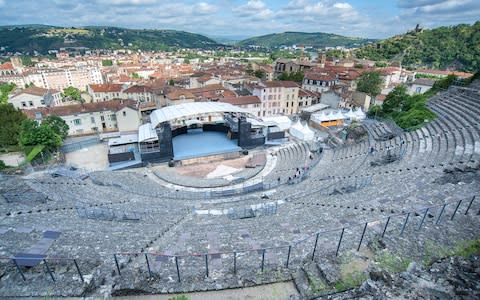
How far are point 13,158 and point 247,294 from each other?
35.7 m

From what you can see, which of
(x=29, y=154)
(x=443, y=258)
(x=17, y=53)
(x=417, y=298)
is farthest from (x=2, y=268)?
(x=17, y=53)

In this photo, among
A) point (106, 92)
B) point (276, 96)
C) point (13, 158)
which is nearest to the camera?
point (13, 158)

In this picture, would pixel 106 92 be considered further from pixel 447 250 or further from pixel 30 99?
pixel 447 250

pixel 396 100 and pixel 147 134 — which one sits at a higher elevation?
pixel 396 100

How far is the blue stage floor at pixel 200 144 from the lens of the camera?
99.8 feet

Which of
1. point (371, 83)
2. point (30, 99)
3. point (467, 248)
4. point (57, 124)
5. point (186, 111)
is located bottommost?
point (30, 99)

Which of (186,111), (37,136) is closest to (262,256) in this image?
(186,111)

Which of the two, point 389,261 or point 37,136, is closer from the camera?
point 389,261

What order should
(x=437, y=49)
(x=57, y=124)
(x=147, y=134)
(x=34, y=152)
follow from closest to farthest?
(x=34, y=152)
(x=147, y=134)
(x=57, y=124)
(x=437, y=49)

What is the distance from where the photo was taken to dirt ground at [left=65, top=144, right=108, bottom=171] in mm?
28319

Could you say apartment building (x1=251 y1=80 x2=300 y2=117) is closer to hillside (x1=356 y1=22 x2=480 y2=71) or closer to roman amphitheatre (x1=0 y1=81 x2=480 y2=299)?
roman amphitheatre (x1=0 y1=81 x2=480 y2=299)

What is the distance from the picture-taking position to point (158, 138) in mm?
27672

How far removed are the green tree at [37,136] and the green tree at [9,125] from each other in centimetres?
448

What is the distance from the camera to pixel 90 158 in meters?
30.3
